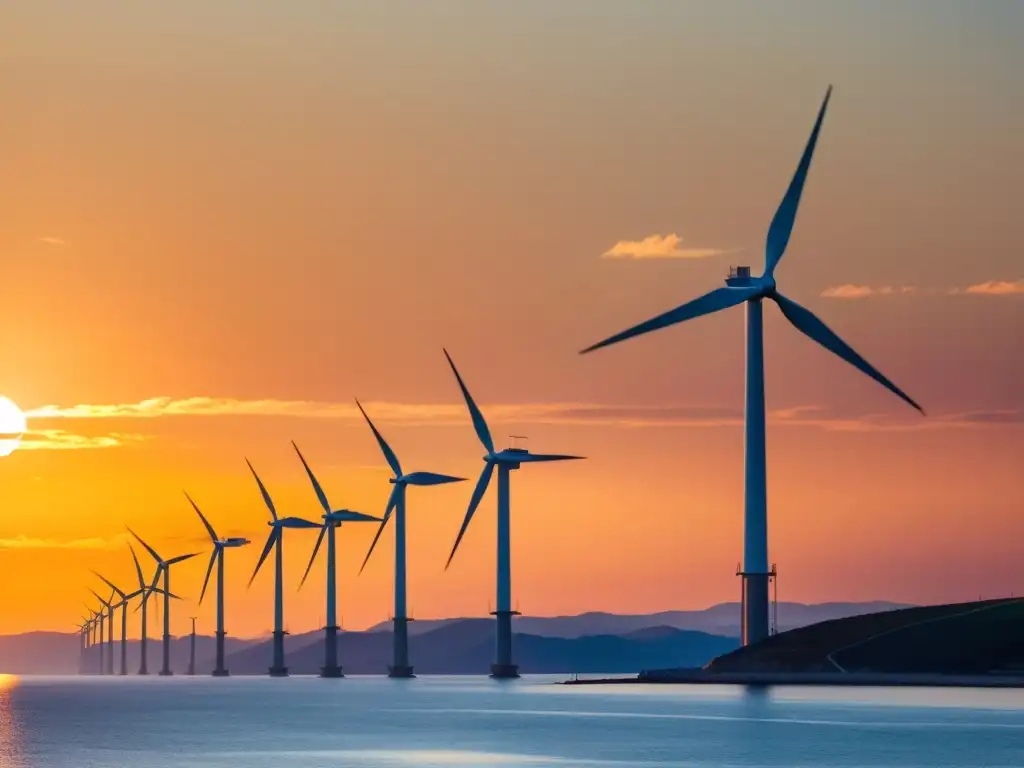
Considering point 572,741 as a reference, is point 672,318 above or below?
above

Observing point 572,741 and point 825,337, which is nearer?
point 572,741

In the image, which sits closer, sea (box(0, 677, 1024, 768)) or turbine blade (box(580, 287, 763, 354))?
sea (box(0, 677, 1024, 768))

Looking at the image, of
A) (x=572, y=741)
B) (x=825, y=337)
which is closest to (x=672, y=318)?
(x=825, y=337)

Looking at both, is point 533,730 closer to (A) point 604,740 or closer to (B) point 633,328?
(A) point 604,740

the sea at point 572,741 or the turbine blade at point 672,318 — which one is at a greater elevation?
the turbine blade at point 672,318

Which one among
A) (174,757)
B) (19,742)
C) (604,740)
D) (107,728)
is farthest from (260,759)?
(107,728)

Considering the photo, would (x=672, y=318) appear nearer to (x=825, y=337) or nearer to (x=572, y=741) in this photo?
(x=825, y=337)

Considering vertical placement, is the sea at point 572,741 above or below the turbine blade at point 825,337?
below

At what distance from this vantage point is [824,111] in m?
187

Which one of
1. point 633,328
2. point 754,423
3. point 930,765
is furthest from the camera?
point 754,423

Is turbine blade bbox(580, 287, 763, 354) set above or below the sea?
above

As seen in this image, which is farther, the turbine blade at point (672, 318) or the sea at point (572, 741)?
the turbine blade at point (672, 318)

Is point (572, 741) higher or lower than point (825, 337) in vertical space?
lower

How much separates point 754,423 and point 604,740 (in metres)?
51.8
